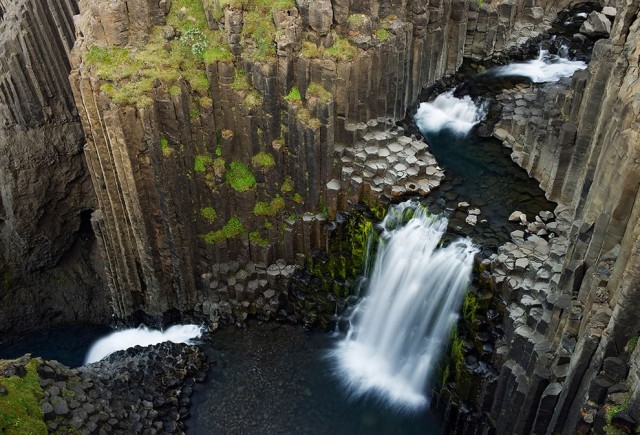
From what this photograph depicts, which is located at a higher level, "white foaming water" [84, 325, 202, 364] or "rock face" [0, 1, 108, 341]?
"rock face" [0, 1, 108, 341]

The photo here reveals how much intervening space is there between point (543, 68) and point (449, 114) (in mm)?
5198

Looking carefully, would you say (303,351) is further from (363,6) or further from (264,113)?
(363,6)

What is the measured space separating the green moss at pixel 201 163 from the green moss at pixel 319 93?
14.4 feet

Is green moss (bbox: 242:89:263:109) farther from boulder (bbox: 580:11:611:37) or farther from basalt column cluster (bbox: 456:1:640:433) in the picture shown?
boulder (bbox: 580:11:611:37)

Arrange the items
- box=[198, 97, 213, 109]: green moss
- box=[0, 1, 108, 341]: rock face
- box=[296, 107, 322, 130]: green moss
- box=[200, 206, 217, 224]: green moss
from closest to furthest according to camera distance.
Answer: box=[296, 107, 322, 130]: green moss < box=[198, 97, 213, 109]: green moss < box=[200, 206, 217, 224]: green moss < box=[0, 1, 108, 341]: rock face

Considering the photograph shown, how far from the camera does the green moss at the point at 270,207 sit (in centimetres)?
2345

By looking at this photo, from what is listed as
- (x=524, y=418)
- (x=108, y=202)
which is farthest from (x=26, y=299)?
(x=524, y=418)

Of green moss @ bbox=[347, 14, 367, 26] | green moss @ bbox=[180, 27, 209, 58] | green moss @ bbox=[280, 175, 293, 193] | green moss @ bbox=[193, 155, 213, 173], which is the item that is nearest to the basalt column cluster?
green moss @ bbox=[347, 14, 367, 26]

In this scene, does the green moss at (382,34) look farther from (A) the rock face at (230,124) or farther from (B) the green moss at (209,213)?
(B) the green moss at (209,213)

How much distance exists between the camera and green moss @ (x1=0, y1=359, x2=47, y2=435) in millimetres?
16266

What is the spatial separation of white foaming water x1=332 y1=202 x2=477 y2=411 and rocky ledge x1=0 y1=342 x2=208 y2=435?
558cm

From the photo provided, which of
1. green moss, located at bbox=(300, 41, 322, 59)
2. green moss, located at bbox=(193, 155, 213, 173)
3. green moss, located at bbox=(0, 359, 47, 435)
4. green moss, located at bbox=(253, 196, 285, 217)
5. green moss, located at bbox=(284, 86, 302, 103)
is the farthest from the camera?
green moss, located at bbox=(253, 196, 285, 217)

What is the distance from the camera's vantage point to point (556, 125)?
2102 centimetres

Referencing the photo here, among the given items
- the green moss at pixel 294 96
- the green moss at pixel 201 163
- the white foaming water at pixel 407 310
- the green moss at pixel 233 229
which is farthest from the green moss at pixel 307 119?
the green moss at pixel 233 229
